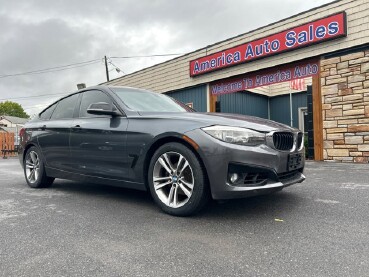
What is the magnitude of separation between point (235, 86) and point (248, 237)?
9.42 m

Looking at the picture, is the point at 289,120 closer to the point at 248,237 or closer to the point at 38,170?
the point at 38,170

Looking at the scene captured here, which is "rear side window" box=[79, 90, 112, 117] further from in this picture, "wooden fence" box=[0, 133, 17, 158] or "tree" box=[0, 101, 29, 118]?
"tree" box=[0, 101, 29, 118]

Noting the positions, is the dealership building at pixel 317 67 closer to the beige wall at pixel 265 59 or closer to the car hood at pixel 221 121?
the beige wall at pixel 265 59

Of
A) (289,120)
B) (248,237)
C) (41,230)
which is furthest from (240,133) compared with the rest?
(289,120)

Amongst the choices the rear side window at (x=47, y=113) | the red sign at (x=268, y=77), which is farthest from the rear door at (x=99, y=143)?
the red sign at (x=268, y=77)

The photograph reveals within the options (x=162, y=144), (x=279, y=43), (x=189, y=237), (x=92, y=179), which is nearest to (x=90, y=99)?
(x=92, y=179)

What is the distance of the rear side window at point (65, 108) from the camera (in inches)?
185

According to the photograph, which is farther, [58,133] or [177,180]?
[58,133]

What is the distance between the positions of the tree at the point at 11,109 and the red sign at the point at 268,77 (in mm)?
87852

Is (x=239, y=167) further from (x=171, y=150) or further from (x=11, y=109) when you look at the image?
(x=11, y=109)

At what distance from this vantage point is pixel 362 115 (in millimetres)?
8133

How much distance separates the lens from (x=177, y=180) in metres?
3.26

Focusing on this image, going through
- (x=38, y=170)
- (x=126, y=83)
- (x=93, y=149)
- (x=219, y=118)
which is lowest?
(x=38, y=170)

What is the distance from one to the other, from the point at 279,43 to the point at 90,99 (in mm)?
6945
